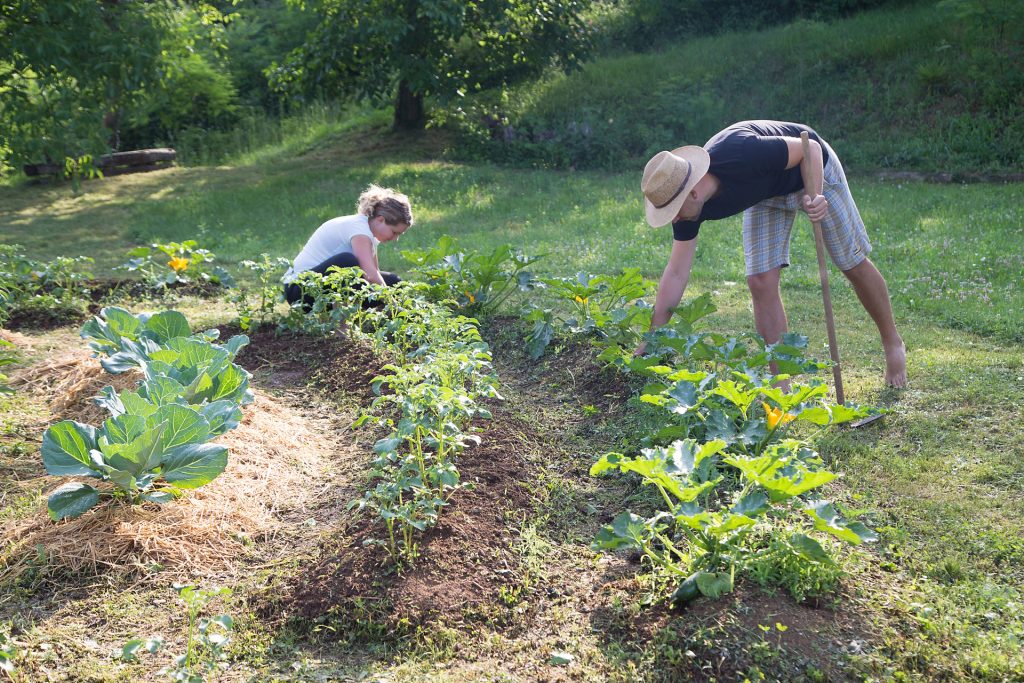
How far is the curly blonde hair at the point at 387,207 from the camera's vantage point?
5715 mm

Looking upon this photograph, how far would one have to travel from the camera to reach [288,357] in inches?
214

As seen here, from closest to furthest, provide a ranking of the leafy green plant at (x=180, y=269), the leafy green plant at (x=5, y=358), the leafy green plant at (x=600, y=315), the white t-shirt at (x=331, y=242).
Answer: the leafy green plant at (x=5, y=358)
the leafy green plant at (x=600, y=315)
the white t-shirt at (x=331, y=242)
the leafy green plant at (x=180, y=269)

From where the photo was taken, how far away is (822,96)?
12.6 m

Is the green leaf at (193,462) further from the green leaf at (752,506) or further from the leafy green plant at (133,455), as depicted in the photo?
the green leaf at (752,506)

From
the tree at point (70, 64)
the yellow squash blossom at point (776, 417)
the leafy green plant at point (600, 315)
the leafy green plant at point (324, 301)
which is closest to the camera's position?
the yellow squash blossom at point (776, 417)

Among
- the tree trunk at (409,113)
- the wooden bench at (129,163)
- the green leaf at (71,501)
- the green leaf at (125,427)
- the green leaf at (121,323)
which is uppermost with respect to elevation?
the tree trunk at (409,113)

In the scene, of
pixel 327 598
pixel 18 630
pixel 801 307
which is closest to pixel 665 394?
pixel 327 598

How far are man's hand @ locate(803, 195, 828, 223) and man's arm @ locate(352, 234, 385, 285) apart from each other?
8.76 feet

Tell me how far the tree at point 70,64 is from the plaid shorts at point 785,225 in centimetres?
778

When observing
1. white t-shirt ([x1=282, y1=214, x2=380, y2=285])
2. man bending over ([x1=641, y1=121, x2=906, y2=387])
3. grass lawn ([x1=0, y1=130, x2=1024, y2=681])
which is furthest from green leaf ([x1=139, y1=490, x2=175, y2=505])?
white t-shirt ([x1=282, y1=214, x2=380, y2=285])

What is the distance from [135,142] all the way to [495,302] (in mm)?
12019

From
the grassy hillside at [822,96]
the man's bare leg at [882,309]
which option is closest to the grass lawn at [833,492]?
the man's bare leg at [882,309]

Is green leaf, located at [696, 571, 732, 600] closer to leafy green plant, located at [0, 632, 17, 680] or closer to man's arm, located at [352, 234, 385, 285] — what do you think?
leafy green plant, located at [0, 632, 17, 680]

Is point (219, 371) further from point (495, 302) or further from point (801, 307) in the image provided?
point (801, 307)
